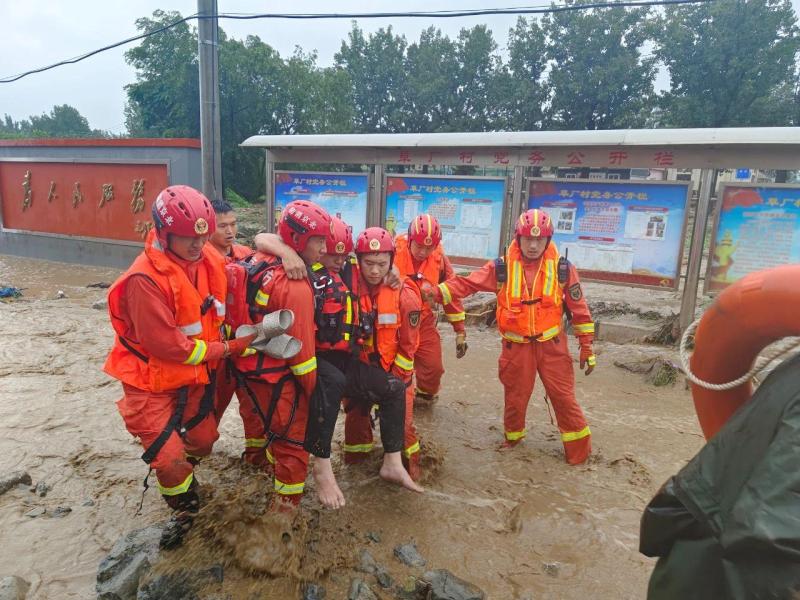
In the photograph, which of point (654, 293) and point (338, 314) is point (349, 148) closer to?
point (338, 314)

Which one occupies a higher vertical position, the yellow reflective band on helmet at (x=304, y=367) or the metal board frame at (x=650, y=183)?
the metal board frame at (x=650, y=183)

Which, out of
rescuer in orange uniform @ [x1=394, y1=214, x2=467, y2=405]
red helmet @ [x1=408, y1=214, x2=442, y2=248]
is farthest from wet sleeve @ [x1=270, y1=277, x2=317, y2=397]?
red helmet @ [x1=408, y1=214, x2=442, y2=248]

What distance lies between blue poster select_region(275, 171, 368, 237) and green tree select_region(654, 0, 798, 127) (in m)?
25.7

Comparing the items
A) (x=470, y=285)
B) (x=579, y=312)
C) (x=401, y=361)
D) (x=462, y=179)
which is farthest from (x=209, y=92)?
(x=579, y=312)

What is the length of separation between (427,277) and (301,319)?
241 cm

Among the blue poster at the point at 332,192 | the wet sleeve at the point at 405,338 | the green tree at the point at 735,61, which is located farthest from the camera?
the green tree at the point at 735,61

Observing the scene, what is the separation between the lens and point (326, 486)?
10.6ft

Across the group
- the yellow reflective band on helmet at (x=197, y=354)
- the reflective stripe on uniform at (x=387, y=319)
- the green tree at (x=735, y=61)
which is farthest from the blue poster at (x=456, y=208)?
the green tree at (x=735, y=61)

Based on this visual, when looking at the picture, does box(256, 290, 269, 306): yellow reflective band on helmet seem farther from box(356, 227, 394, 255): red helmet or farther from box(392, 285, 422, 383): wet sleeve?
box(392, 285, 422, 383): wet sleeve

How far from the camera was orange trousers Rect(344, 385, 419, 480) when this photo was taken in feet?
12.4

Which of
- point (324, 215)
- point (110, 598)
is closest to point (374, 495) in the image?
point (110, 598)

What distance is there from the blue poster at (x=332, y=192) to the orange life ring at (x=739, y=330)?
6911 mm

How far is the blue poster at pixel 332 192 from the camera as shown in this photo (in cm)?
832

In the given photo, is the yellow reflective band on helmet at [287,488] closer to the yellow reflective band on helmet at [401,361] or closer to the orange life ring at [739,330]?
the yellow reflective band on helmet at [401,361]
